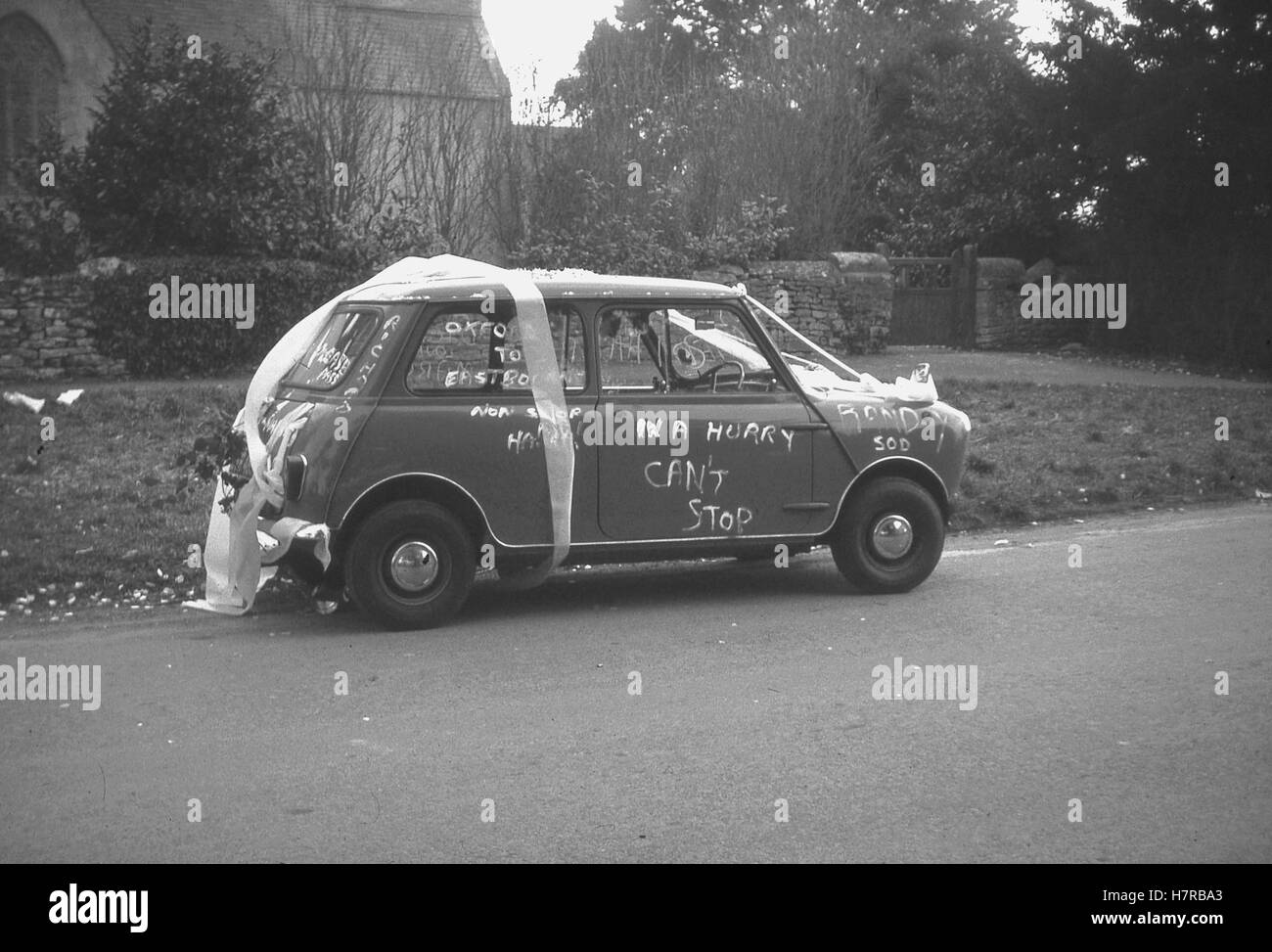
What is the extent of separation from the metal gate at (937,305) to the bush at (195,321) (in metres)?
12.1

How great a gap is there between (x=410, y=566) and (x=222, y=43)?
21256mm

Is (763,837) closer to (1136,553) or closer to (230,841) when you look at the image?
(230,841)

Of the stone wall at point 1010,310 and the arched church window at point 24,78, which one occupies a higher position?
the arched church window at point 24,78

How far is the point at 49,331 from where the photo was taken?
18062 mm

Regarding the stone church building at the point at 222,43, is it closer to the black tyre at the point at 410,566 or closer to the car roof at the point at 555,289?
the car roof at the point at 555,289

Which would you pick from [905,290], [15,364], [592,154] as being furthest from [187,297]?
[905,290]

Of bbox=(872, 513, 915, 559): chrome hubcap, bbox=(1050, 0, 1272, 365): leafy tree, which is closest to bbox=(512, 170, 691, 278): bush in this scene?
bbox=(1050, 0, 1272, 365): leafy tree

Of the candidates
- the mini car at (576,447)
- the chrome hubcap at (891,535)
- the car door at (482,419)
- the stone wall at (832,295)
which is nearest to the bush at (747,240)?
the stone wall at (832,295)

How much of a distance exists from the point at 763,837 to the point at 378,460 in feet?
11.8

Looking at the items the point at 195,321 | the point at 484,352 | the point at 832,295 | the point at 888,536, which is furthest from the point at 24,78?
the point at 888,536

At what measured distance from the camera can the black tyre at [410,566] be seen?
25.8 feet

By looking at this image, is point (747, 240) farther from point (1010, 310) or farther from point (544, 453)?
point (544, 453)

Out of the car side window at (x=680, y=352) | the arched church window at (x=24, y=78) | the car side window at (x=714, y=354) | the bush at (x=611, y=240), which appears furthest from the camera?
the arched church window at (x=24, y=78)

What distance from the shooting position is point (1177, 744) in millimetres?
5949
